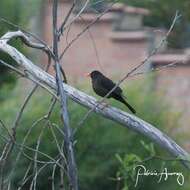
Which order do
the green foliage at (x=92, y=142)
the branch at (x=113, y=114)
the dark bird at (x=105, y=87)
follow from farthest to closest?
1. the green foliage at (x=92, y=142)
2. the dark bird at (x=105, y=87)
3. the branch at (x=113, y=114)

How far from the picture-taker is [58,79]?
2.93 metres

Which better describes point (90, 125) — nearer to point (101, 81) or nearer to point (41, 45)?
point (101, 81)

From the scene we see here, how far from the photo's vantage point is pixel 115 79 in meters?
9.70

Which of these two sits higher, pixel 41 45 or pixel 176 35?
pixel 176 35

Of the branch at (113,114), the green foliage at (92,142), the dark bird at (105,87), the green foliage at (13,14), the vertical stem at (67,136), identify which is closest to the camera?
the vertical stem at (67,136)

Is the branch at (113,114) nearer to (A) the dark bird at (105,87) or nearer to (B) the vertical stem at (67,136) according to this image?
(B) the vertical stem at (67,136)

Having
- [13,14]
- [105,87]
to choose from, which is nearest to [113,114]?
[105,87]

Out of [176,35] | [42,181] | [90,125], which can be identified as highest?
[176,35]

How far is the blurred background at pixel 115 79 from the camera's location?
8086 millimetres

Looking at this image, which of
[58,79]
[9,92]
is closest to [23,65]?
[58,79]

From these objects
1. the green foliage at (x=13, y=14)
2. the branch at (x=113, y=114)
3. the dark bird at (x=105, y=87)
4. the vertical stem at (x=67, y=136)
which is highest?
the green foliage at (x=13, y=14)

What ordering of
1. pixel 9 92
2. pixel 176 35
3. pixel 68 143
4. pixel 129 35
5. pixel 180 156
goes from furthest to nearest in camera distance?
pixel 176 35 → pixel 129 35 → pixel 9 92 → pixel 180 156 → pixel 68 143

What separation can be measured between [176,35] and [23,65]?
1200cm

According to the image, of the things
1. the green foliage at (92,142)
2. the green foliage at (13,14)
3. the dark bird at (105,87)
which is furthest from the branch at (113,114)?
the green foliage at (13,14)
